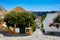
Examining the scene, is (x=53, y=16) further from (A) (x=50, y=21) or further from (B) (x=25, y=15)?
(B) (x=25, y=15)

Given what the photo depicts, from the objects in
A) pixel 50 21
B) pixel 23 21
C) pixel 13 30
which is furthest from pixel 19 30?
pixel 50 21

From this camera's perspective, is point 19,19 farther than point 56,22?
Yes

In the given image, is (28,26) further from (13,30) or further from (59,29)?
(59,29)

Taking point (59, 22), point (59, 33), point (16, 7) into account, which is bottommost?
point (59, 33)

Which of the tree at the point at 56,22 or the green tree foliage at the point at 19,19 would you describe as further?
the green tree foliage at the point at 19,19

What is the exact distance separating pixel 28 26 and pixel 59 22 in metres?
4.93

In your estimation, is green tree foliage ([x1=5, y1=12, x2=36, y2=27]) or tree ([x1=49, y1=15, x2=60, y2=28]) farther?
green tree foliage ([x1=5, y1=12, x2=36, y2=27])

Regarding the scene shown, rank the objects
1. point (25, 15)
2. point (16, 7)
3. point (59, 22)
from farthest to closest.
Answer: point (16, 7)
point (25, 15)
point (59, 22)

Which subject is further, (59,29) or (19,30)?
(19,30)

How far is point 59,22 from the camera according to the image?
2077 cm

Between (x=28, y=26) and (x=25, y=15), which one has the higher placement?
(x=25, y=15)

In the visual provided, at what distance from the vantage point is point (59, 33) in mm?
21234

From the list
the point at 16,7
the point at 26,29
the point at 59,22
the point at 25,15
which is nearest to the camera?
the point at 59,22

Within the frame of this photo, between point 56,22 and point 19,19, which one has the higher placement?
point 19,19
